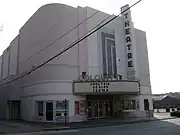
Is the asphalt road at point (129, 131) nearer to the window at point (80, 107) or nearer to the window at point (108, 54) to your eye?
the window at point (80, 107)


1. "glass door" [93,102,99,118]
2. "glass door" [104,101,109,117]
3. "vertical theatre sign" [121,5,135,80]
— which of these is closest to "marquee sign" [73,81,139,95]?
"vertical theatre sign" [121,5,135,80]

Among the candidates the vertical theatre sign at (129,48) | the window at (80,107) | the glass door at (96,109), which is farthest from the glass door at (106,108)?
the window at (80,107)

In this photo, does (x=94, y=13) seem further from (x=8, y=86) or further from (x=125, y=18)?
(x=8, y=86)

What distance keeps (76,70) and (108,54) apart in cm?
602

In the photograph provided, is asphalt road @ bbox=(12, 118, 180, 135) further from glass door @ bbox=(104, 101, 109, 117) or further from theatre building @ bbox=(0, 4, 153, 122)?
glass door @ bbox=(104, 101, 109, 117)

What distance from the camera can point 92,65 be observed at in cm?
3131

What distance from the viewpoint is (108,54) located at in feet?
110

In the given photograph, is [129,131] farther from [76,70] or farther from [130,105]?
[130,105]

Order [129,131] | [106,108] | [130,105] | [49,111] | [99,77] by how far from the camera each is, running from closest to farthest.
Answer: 1. [129,131]
2. [49,111]
3. [99,77]
4. [106,108]
5. [130,105]

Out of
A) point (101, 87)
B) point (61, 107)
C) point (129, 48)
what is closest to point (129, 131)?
point (101, 87)

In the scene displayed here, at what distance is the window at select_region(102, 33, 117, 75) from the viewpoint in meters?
32.7

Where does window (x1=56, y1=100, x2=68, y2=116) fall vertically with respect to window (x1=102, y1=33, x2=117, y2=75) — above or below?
below

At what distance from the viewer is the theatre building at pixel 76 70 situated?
28719mm

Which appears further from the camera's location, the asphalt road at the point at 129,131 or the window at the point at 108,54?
the window at the point at 108,54
